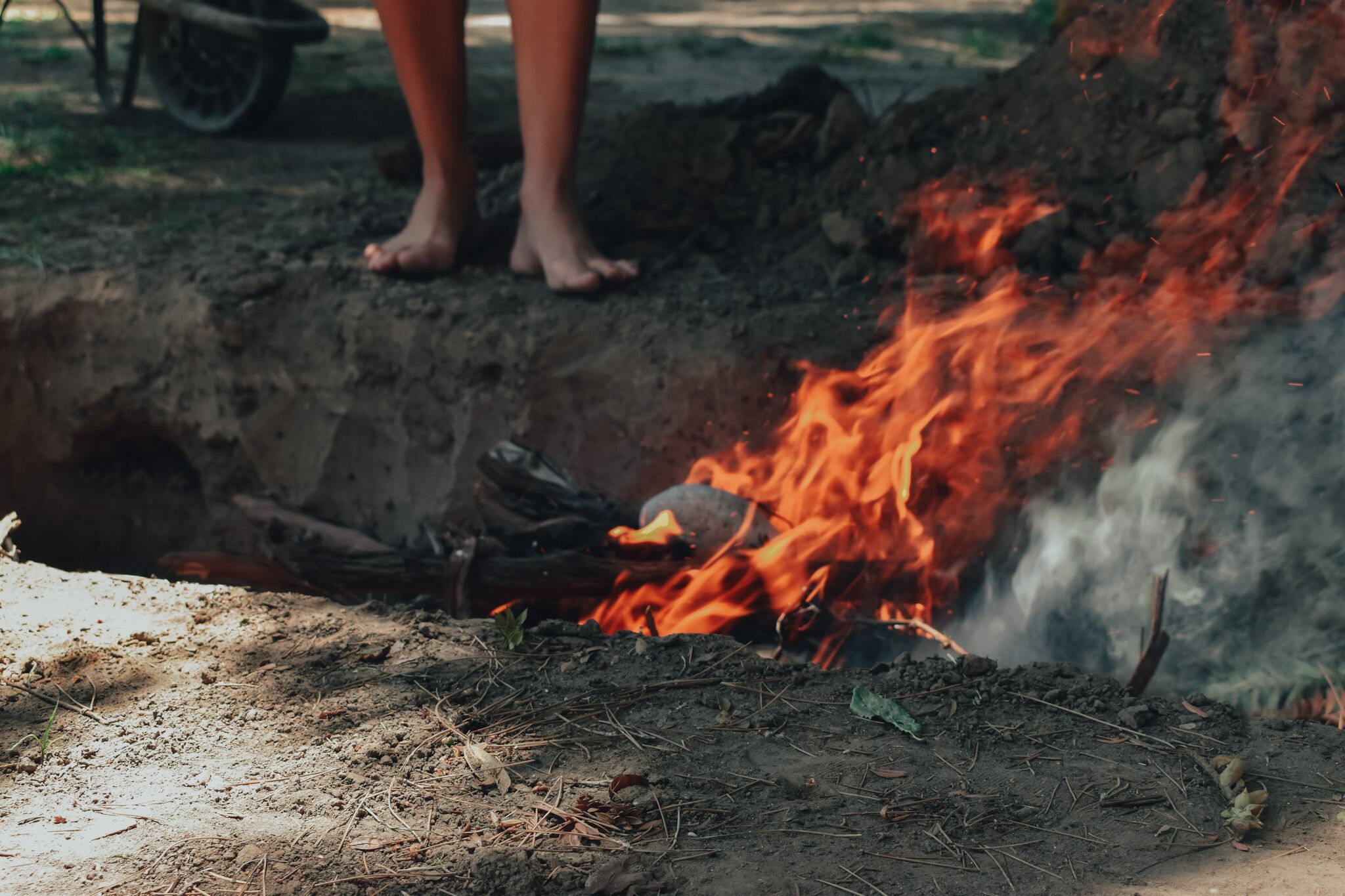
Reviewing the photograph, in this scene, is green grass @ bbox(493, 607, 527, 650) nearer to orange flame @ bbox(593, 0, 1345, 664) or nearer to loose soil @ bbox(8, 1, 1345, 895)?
loose soil @ bbox(8, 1, 1345, 895)

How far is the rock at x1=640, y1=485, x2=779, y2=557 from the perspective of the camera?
9.00 feet

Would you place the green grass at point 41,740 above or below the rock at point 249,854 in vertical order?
below

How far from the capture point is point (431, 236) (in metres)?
3.52

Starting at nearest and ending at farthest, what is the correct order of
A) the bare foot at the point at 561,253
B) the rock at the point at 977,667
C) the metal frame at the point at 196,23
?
1. the rock at the point at 977,667
2. the bare foot at the point at 561,253
3. the metal frame at the point at 196,23

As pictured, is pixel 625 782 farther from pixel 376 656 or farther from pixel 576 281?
pixel 576 281

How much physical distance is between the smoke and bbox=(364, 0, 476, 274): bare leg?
6.10 feet

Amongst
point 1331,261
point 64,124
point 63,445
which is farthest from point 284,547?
point 64,124

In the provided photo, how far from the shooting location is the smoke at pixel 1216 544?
2.24m

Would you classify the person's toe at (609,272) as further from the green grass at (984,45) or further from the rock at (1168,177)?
the green grass at (984,45)

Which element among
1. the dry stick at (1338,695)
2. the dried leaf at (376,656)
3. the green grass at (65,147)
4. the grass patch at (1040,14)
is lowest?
the dry stick at (1338,695)

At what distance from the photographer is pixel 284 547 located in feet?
9.14

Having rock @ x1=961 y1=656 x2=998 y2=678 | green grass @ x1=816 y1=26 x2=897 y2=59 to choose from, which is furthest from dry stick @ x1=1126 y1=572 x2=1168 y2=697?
green grass @ x1=816 y1=26 x2=897 y2=59

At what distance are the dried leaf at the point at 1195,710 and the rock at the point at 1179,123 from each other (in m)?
1.73

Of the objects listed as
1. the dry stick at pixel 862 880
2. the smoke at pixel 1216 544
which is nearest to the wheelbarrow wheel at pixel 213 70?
the smoke at pixel 1216 544
